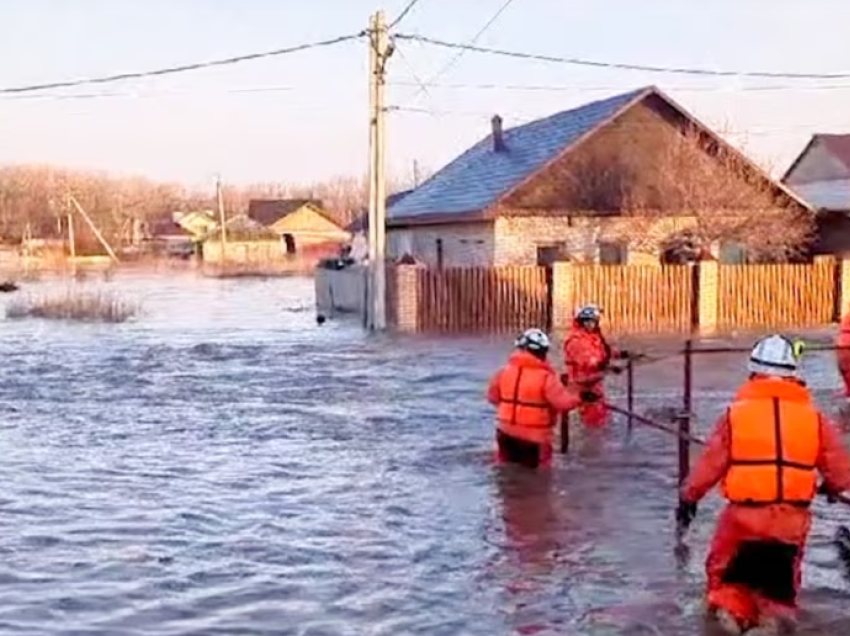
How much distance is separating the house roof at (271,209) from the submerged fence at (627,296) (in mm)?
85937

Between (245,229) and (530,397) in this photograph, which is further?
(245,229)

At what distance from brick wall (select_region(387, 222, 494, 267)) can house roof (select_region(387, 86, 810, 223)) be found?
586 mm

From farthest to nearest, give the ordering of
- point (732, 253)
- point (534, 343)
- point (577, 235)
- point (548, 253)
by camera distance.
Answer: point (732, 253), point (577, 235), point (548, 253), point (534, 343)

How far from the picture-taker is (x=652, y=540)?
10227mm

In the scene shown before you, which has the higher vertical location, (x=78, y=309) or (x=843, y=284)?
(x=843, y=284)

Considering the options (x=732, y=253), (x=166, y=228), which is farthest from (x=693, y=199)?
(x=166, y=228)

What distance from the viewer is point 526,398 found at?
12.0 metres

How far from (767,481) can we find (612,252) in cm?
2868

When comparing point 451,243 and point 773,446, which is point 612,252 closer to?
point 451,243

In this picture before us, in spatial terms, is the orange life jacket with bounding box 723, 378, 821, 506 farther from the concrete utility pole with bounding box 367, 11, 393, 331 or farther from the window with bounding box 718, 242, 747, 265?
the window with bounding box 718, 242, 747, 265

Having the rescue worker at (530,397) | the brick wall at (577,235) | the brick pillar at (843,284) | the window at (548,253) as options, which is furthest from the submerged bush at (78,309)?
the rescue worker at (530,397)

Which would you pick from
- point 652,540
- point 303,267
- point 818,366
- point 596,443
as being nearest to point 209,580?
point 652,540

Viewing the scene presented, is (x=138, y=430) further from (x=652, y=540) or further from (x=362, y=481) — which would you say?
(x=652, y=540)

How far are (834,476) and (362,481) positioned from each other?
5.88 metres
